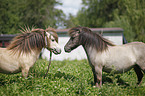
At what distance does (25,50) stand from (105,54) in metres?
2.64

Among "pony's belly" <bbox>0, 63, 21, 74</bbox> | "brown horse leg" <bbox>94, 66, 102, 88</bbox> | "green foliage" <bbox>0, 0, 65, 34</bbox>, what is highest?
"green foliage" <bbox>0, 0, 65, 34</bbox>

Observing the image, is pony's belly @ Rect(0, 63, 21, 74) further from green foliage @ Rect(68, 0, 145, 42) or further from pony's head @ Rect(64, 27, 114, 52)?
green foliage @ Rect(68, 0, 145, 42)

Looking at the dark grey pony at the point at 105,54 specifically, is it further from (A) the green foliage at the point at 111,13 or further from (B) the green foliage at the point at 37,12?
(A) the green foliage at the point at 111,13

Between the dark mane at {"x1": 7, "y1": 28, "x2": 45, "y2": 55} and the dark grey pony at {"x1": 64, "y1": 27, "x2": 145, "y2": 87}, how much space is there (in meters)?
0.99

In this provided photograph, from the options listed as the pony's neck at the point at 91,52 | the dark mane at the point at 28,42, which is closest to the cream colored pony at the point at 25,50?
A: the dark mane at the point at 28,42

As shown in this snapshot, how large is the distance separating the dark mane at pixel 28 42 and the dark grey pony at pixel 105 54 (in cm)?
99

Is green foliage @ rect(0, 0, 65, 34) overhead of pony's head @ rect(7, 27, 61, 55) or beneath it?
overhead

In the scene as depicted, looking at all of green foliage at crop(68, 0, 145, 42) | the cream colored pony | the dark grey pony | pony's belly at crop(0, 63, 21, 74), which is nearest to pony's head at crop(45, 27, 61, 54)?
the cream colored pony

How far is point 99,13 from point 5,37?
69.4 ft

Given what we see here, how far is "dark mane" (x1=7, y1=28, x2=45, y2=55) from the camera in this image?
13.7 ft

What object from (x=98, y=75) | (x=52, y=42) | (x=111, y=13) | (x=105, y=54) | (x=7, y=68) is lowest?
(x=98, y=75)

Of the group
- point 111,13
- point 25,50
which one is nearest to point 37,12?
point 111,13

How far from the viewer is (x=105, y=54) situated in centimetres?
442

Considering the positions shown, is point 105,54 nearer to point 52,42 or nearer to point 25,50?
point 52,42
